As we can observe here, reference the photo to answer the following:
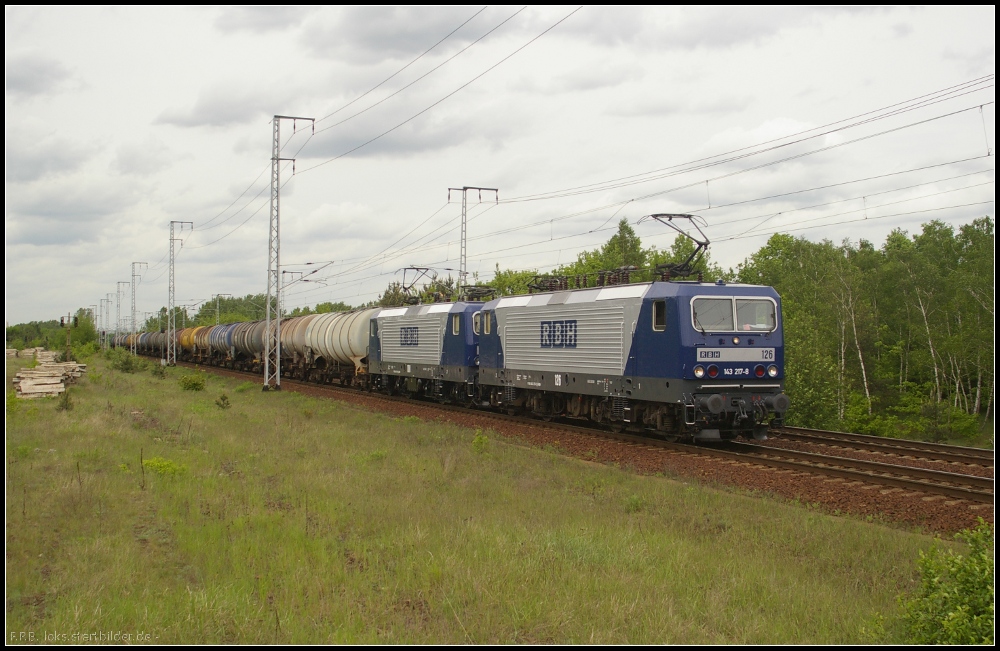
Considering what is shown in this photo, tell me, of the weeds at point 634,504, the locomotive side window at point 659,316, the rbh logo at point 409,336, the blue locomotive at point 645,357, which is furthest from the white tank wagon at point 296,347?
the weeds at point 634,504

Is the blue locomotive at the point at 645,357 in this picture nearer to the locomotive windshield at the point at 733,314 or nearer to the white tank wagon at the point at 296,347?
the locomotive windshield at the point at 733,314

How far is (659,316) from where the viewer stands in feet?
53.6

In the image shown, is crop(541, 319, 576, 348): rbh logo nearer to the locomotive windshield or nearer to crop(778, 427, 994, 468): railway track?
the locomotive windshield

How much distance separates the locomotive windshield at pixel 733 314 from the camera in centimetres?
1592

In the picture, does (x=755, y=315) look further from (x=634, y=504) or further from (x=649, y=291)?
(x=634, y=504)

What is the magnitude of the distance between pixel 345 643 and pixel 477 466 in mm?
8631

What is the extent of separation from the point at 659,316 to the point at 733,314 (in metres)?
1.61

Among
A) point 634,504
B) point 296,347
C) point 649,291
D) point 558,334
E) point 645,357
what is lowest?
point 634,504

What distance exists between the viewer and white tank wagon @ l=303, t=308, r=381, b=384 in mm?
34531

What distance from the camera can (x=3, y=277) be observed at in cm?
625

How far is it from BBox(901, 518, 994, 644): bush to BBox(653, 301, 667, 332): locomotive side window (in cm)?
1026

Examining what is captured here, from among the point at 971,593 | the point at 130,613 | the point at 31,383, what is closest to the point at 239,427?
the point at 31,383

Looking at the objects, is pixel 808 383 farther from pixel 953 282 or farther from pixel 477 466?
pixel 477 466

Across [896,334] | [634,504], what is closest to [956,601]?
[634,504]
